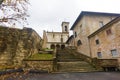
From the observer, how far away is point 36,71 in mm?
11203

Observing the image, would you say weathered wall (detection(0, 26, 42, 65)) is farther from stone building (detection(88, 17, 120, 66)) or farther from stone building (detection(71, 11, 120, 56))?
stone building (detection(71, 11, 120, 56))

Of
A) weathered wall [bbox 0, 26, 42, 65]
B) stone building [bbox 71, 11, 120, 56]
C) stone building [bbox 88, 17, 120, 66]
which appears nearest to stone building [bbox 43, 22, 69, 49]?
stone building [bbox 71, 11, 120, 56]

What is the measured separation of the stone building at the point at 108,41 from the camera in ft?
42.5

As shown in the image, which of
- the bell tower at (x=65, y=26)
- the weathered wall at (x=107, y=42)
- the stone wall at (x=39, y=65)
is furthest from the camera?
the bell tower at (x=65, y=26)

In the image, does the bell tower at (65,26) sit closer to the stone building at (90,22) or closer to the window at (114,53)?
the stone building at (90,22)

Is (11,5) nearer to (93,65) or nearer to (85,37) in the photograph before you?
(93,65)

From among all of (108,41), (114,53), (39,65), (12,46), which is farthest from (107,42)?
(12,46)

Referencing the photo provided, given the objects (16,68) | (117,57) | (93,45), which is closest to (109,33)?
(117,57)

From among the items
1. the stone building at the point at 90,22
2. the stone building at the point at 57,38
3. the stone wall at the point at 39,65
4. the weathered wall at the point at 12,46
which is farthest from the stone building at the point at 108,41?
the stone building at the point at 57,38

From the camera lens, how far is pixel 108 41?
569 inches

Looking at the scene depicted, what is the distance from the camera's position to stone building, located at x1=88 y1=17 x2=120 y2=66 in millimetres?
12955

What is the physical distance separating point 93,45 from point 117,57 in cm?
534

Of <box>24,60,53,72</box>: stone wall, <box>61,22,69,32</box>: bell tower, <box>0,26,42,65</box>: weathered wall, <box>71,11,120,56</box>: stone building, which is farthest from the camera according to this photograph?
<box>61,22,69,32</box>: bell tower

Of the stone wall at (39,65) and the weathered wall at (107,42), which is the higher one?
the weathered wall at (107,42)
